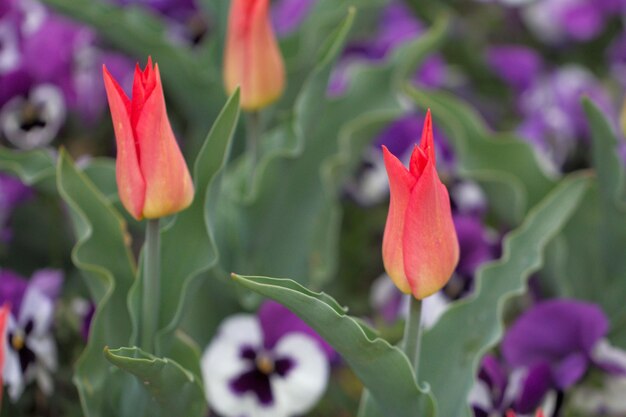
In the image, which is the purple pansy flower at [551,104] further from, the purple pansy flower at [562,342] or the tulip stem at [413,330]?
the tulip stem at [413,330]

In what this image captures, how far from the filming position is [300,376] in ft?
3.20

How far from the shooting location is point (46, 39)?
126 centimetres

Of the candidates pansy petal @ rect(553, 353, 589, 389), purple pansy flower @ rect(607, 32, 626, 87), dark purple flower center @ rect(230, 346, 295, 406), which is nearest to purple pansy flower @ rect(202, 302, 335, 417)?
dark purple flower center @ rect(230, 346, 295, 406)

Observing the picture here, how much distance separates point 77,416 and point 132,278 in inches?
6.9

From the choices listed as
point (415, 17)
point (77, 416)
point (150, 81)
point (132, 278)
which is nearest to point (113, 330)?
point (132, 278)

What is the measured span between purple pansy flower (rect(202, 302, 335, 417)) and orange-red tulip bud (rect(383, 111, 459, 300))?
11.2 inches

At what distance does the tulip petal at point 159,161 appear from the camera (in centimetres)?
69

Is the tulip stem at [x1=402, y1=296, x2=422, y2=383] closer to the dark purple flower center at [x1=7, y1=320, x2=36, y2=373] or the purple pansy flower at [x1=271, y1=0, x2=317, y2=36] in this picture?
the dark purple flower center at [x1=7, y1=320, x2=36, y2=373]

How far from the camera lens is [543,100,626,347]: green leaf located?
3.43 ft

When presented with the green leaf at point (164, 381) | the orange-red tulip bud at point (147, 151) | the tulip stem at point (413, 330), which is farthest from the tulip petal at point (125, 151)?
the tulip stem at point (413, 330)

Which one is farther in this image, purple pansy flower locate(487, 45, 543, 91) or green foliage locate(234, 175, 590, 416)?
purple pansy flower locate(487, 45, 543, 91)

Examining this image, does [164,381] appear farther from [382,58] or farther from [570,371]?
[382,58]

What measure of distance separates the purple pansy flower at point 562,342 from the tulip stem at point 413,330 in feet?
0.70

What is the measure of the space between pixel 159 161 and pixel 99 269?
0.19m
